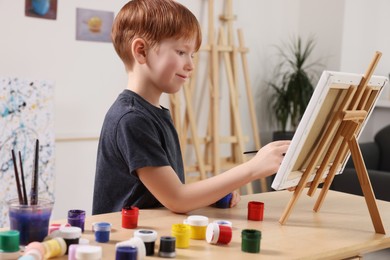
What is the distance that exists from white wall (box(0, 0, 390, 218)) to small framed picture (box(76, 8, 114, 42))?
0.11ft

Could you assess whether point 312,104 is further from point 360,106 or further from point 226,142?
point 226,142

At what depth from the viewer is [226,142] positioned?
465 cm

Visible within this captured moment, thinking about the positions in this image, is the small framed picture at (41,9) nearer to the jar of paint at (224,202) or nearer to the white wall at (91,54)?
the white wall at (91,54)

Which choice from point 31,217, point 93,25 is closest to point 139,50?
point 31,217

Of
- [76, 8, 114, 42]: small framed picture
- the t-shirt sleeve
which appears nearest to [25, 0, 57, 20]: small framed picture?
[76, 8, 114, 42]: small framed picture

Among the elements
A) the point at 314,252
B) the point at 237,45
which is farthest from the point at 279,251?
the point at 237,45

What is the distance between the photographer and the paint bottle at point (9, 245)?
1.26 m

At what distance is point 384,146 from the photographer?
4.66 meters

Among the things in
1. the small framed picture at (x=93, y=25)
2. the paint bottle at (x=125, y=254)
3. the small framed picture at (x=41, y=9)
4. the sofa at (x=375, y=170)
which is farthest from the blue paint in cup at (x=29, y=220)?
the sofa at (x=375, y=170)

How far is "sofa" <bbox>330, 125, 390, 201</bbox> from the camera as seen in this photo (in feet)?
12.5

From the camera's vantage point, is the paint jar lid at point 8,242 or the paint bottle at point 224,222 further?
the paint bottle at point 224,222

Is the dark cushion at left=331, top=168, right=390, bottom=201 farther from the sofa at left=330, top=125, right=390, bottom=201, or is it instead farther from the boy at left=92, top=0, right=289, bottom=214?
the boy at left=92, top=0, right=289, bottom=214

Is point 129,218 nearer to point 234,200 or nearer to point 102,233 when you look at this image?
point 102,233

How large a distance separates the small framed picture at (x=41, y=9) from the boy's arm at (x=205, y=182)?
2285mm
